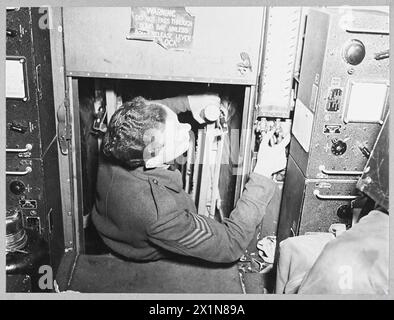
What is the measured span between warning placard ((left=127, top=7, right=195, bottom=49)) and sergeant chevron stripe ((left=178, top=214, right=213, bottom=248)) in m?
0.94

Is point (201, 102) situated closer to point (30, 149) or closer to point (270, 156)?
point (270, 156)

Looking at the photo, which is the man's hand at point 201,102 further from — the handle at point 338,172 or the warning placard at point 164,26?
the handle at point 338,172

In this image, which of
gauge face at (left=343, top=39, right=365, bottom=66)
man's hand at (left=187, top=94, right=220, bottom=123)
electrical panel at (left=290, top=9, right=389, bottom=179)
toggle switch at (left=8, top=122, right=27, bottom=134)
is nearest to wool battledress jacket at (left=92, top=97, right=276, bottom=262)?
electrical panel at (left=290, top=9, right=389, bottom=179)

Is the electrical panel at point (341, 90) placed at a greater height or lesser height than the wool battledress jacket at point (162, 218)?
greater

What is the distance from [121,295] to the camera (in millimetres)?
1890

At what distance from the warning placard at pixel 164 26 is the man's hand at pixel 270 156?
2.56 feet

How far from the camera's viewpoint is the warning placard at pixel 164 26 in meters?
1.99

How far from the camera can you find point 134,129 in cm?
207

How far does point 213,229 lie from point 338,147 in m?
0.83

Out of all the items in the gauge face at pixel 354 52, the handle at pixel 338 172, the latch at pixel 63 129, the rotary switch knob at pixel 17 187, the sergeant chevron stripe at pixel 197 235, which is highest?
the gauge face at pixel 354 52

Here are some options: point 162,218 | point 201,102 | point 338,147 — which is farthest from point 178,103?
point 338,147

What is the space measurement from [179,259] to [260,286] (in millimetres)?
757

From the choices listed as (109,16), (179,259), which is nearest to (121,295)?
(179,259)

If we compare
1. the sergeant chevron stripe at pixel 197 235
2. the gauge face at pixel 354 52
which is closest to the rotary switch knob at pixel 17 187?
the sergeant chevron stripe at pixel 197 235
